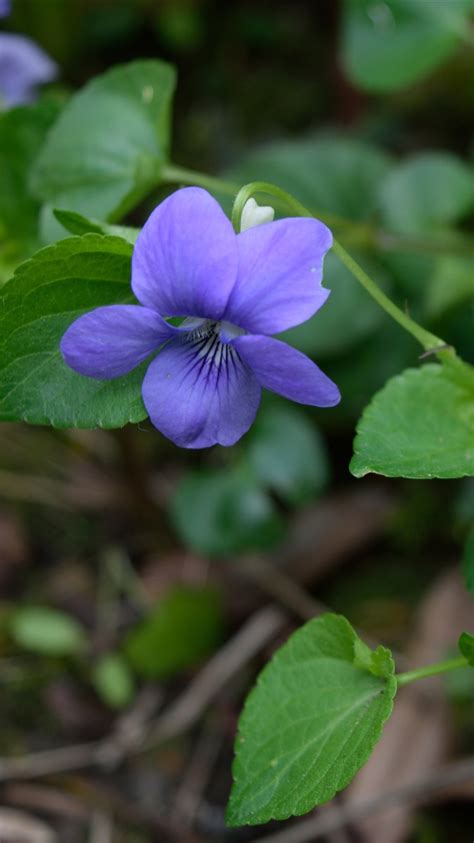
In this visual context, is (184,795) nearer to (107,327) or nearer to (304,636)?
(304,636)

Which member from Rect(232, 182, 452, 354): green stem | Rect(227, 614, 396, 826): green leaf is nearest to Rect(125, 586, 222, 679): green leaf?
Rect(227, 614, 396, 826): green leaf

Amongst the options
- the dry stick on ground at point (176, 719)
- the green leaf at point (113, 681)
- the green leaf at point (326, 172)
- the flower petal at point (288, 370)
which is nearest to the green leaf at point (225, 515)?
the dry stick on ground at point (176, 719)

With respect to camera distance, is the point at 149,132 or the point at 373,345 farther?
the point at 373,345

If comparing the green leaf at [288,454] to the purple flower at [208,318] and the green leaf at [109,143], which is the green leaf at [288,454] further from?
the purple flower at [208,318]

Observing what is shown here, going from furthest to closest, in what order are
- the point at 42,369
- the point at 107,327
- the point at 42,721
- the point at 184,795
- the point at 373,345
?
the point at 373,345 → the point at 42,721 → the point at 184,795 → the point at 42,369 → the point at 107,327

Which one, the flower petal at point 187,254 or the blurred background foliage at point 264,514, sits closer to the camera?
the flower petal at point 187,254

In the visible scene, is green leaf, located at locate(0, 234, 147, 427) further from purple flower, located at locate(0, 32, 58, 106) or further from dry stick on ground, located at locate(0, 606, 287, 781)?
dry stick on ground, located at locate(0, 606, 287, 781)

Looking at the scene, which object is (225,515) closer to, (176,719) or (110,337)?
(176,719)

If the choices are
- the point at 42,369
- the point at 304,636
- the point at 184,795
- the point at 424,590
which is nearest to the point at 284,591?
the point at 424,590
